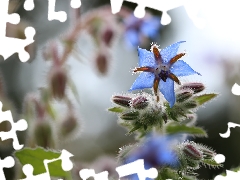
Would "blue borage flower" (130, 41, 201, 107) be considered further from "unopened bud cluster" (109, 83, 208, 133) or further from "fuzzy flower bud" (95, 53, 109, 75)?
"fuzzy flower bud" (95, 53, 109, 75)

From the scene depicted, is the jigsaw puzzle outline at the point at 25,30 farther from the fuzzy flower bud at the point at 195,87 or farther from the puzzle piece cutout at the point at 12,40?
the fuzzy flower bud at the point at 195,87

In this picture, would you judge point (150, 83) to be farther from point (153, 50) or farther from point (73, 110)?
point (73, 110)

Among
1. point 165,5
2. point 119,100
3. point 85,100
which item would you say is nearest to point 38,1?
point 85,100

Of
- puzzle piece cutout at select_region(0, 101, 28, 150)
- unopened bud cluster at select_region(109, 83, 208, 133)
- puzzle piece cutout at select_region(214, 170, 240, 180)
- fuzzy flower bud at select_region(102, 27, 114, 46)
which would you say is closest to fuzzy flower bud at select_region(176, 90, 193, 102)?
unopened bud cluster at select_region(109, 83, 208, 133)

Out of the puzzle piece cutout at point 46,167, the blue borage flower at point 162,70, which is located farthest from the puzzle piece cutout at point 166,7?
the puzzle piece cutout at point 46,167

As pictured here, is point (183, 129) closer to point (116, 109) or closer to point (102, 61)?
point (116, 109)

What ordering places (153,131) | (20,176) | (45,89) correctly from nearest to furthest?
(153,131), (20,176), (45,89)
